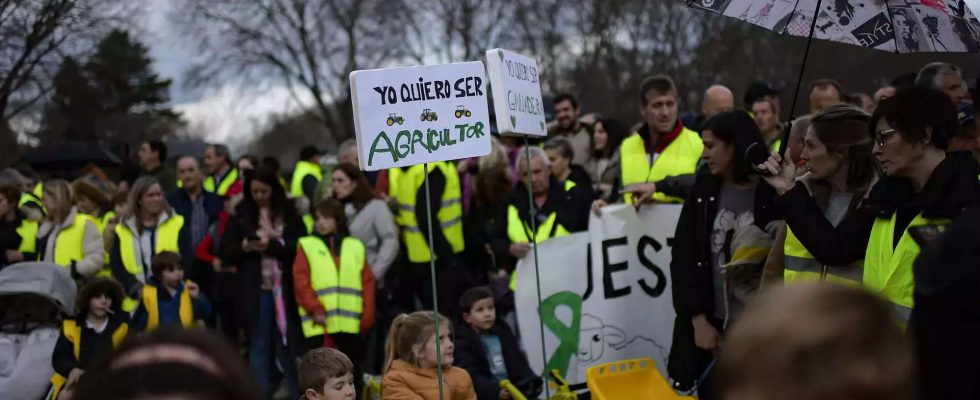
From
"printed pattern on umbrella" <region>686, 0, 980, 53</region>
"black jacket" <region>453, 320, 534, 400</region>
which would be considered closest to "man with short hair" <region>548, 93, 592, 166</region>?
"black jacket" <region>453, 320, 534, 400</region>

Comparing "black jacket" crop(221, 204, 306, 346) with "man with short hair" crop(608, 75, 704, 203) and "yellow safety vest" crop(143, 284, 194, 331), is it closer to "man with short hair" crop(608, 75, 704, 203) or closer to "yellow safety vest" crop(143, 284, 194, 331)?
"yellow safety vest" crop(143, 284, 194, 331)

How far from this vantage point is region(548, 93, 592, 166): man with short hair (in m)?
11.6

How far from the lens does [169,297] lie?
378 inches

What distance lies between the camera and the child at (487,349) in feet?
25.4

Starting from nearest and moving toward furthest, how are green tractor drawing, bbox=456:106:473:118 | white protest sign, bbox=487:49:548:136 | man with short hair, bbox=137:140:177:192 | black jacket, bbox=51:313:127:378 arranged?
1. green tractor drawing, bbox=456:106:473:118
2. white protest sign, bbox=487:49:548:136
3. black jacket, bbox=51:313:127:378
4. man with short hair, bbox=137:140:177:192

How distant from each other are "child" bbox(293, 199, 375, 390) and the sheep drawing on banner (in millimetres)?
2086

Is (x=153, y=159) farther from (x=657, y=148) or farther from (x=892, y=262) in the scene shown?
(x=892, y=262)

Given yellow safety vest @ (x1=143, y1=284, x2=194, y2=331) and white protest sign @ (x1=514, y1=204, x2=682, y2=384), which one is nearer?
white protest sign @ (x1=514, y1=204, x2=682, y2=384)

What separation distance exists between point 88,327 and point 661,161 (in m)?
4.08

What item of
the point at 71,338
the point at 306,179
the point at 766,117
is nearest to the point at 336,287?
the point at 71,338

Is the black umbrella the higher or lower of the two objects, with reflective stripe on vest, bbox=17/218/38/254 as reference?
higher

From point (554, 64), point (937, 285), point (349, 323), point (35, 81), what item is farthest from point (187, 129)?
point (937, 285)

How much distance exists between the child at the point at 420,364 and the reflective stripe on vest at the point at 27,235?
5342mm

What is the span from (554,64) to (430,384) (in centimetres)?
3425
